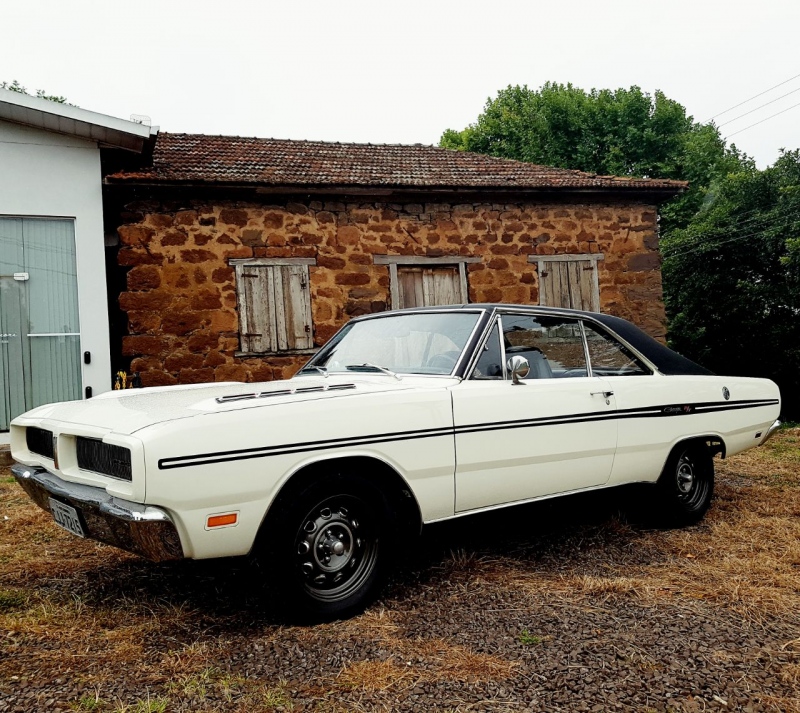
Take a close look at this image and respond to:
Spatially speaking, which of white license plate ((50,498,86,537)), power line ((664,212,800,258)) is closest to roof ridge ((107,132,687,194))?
white license plate ((50,498,86,537))

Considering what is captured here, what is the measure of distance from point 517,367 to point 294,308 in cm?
652

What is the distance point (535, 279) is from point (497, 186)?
1.55 metres

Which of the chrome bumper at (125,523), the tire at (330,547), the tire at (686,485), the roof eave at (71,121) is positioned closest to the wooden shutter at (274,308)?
the roof eave at (71,121)

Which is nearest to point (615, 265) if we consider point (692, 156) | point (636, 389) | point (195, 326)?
point (195, 326)

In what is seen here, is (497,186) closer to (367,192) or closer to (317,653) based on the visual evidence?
(367,192)

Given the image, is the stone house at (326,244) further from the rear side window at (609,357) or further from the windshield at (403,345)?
the rear side window at (609,357)

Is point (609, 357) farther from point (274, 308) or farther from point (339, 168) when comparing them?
point (339, 168)

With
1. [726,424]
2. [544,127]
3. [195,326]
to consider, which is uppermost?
[544,127]

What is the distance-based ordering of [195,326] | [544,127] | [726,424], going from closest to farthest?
[726,424], [195,326], [544,127]

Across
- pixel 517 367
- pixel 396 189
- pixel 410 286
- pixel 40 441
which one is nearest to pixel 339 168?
pixel 396 189

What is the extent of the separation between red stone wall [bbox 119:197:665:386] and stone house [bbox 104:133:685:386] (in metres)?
0.02

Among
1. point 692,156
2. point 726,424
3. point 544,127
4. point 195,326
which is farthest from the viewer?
point 544,127

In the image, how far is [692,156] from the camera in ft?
92.2

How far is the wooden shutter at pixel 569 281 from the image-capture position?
35.3 feet
